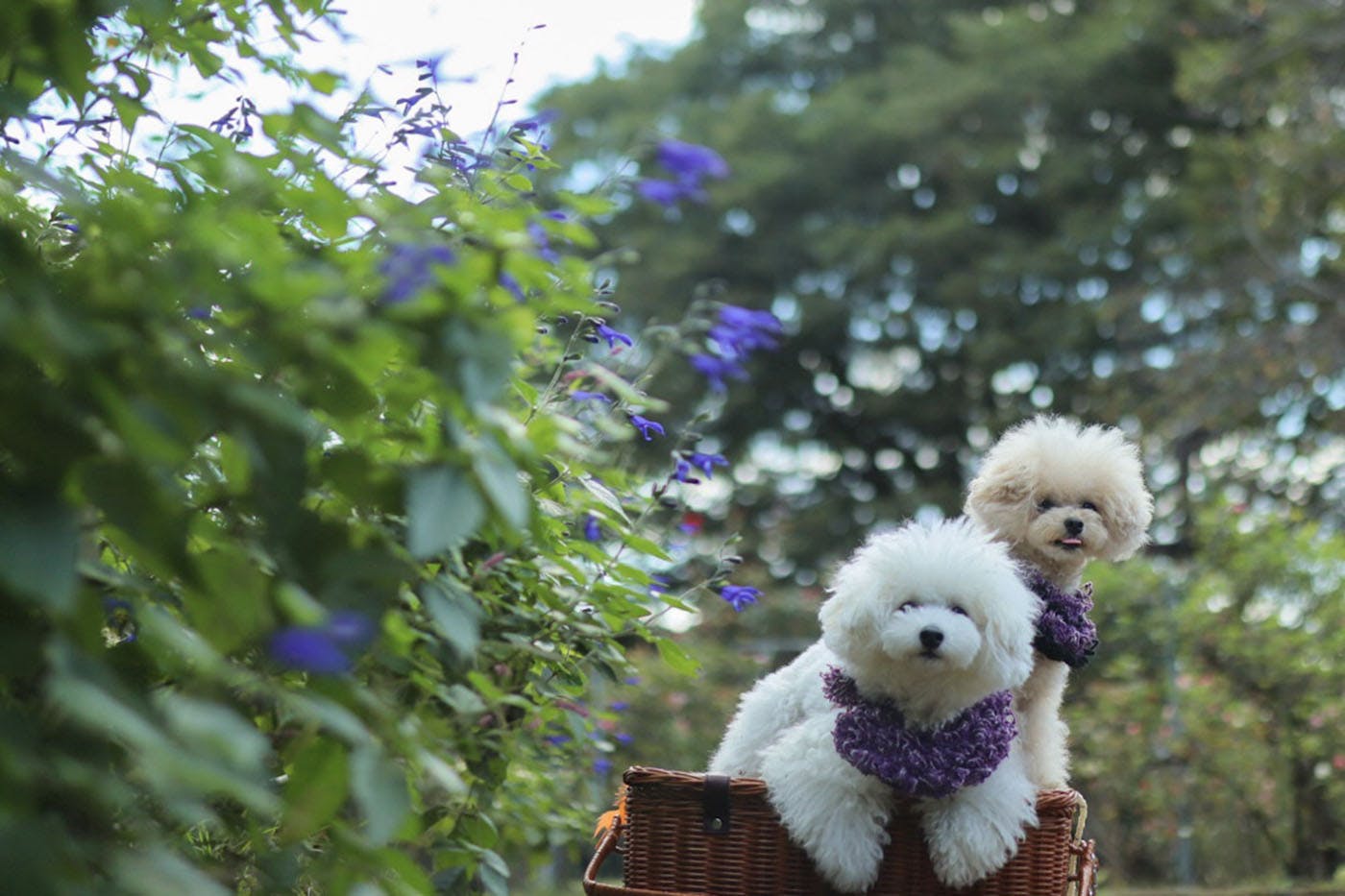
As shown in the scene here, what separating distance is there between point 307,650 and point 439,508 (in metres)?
0.15

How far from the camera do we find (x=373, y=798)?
3.57 ft

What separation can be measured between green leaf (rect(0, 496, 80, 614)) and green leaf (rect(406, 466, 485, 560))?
0.25m

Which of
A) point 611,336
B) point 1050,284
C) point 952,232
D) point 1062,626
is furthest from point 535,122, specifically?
point 1050,284

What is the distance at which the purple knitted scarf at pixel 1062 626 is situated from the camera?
2.48 meters

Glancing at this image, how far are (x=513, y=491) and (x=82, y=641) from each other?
0.37m

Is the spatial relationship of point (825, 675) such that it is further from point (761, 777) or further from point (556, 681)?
point (556, 681)

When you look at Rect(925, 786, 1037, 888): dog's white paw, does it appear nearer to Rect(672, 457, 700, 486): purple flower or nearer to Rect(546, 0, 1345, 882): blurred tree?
Rect(672, 457, 700, 486): purple flower

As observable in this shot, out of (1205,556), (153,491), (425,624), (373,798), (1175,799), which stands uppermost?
(1205,556)

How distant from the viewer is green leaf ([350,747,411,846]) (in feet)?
3.54

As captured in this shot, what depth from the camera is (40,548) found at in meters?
1.04

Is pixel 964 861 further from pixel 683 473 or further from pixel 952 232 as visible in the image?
pixel 952 232

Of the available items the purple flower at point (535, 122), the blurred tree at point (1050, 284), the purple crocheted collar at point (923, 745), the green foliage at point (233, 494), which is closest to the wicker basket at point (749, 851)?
the purple crocheted collar at point (923, 745)

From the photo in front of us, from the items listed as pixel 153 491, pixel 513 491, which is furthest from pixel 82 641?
pixel 513 491

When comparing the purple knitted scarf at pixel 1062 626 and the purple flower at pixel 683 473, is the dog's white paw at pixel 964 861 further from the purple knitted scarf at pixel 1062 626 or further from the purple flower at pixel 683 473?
the purple flower at pixel 683 473
